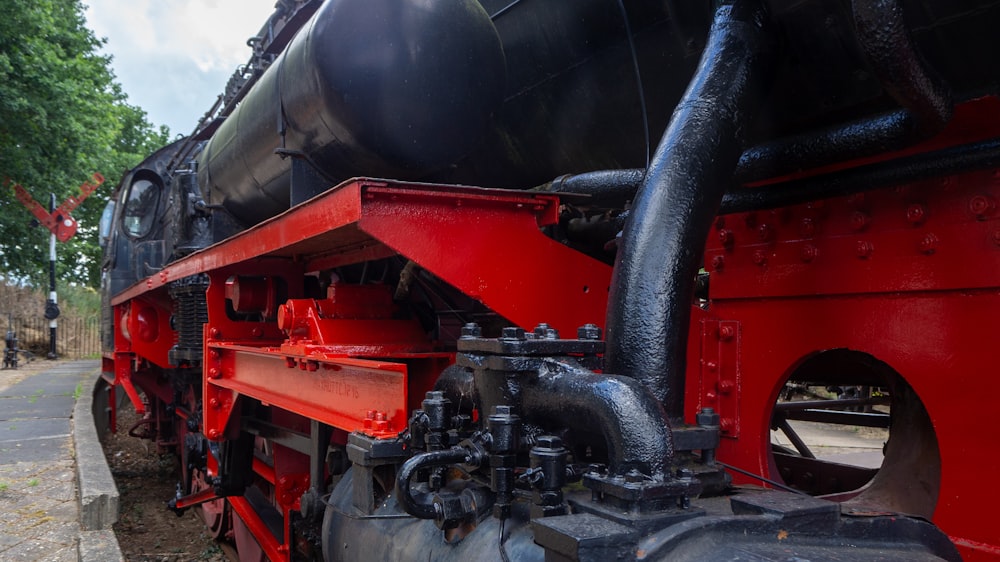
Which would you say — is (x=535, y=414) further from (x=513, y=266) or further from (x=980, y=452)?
(x=980, y=452)

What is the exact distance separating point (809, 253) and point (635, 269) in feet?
2.11

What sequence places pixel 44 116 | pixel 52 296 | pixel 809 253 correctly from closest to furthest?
pixel 809 253
pixel 44 116
pixel 52 296

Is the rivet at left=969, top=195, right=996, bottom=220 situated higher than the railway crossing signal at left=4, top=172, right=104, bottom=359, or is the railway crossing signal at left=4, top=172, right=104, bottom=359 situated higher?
the railway crossing signal at left=4, top=172, right=104, bottom=359

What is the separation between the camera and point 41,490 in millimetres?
4914

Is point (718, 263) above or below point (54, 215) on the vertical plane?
below

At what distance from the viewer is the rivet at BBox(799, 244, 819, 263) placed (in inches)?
81.3

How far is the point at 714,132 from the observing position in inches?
71.2

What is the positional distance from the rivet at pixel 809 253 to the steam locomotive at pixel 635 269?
0.05 feet

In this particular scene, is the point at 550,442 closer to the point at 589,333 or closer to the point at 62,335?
the point at 589,333

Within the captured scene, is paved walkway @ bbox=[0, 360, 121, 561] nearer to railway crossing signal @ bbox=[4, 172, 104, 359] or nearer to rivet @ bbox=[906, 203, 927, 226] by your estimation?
rivet @ bbox=[906, 203, 927, 226]

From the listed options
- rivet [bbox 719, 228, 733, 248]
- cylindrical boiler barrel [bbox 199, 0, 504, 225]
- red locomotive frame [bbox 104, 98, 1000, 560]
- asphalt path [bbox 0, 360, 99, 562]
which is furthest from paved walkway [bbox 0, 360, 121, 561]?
rivet [bbox 719, 228, 733, 248]

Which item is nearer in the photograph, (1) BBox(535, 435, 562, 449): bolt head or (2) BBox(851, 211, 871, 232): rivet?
(1) BBox(535, 435, 562, 449): bolt head

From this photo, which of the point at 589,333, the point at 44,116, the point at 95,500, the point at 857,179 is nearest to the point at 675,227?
the point at 589,333

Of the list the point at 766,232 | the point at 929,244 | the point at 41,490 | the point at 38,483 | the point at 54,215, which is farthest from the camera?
the point at 54,215
